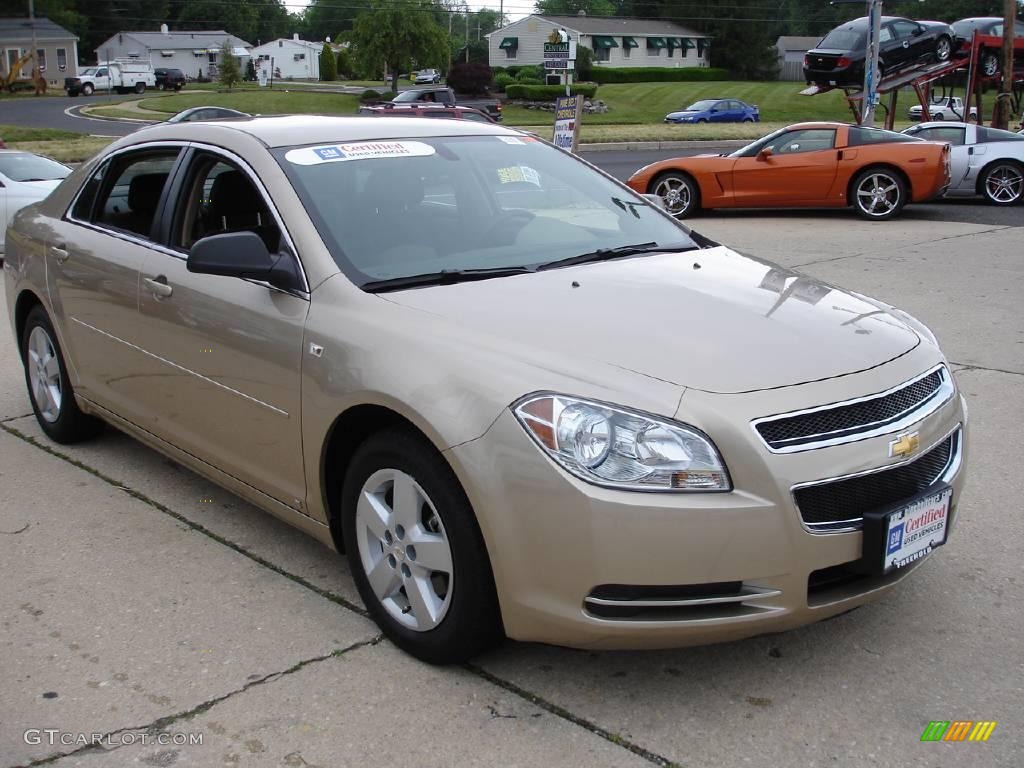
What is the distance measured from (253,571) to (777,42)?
115 meters

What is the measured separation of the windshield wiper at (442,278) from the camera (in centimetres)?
371

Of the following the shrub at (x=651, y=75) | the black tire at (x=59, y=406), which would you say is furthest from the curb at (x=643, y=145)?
the shrub at (x=651, y=75)

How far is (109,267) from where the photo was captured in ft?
15.8

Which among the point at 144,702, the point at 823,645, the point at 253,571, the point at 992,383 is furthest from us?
the point at 992,383

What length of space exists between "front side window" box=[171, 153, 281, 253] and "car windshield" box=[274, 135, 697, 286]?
0.40 meters

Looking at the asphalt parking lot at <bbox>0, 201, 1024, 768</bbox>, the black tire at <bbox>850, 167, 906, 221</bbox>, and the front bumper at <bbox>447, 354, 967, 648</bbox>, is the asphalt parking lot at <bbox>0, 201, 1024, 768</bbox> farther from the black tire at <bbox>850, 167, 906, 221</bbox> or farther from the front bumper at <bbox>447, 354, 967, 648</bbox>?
the black tire at <bbox>850, 167, 906, 221</bbox>

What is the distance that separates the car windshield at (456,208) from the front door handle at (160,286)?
2.38 feet

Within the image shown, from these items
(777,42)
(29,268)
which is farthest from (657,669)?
(777,42)

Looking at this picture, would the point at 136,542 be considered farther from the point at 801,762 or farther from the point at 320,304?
the point at 801,762

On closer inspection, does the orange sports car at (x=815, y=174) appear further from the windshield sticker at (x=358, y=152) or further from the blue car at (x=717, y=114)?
the blue car at (x=717, y=114)

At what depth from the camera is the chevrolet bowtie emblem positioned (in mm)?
3127

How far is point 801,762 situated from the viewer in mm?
2906

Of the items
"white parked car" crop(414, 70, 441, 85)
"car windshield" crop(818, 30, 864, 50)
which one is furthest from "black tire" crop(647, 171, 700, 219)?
"white parked car" crop(414, 70, 441, 85)

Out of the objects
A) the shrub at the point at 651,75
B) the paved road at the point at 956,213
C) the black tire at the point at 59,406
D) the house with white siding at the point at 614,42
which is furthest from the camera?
the house with white siding at the point at 614,42
